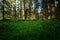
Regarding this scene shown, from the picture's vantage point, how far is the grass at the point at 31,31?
7.26 meters

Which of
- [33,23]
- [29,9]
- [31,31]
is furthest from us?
[29,9]

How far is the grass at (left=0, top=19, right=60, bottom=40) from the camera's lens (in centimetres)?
726

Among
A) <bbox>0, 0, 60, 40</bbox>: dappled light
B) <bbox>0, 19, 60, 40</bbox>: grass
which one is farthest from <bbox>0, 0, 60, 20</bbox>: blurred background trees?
<bbox>0, 19, 60, 40</bbox>: grass

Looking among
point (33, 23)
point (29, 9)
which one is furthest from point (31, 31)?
point (29, 9)

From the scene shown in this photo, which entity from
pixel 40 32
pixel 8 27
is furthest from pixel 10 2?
pixel 40 32

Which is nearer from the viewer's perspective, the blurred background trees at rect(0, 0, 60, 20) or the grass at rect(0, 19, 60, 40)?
the grass at rect(0, 19, 60, 40)

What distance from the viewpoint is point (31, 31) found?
25.9ft

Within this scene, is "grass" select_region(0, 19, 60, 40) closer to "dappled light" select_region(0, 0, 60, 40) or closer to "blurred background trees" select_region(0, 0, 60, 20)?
"dappled light" select_region(0, 0, 60, 40)

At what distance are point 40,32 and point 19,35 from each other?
93 centimetres

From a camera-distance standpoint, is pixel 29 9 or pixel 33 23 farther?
pixel 29 9

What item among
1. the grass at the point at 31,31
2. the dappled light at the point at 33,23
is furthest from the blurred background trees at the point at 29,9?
the grass at the point at 31,31

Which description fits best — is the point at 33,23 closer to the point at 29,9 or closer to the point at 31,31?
the point at 31,31

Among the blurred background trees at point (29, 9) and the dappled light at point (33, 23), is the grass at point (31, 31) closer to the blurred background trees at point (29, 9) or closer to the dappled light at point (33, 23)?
the dappled light at point (33, 23)

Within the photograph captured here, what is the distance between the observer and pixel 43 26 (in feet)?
27.9
